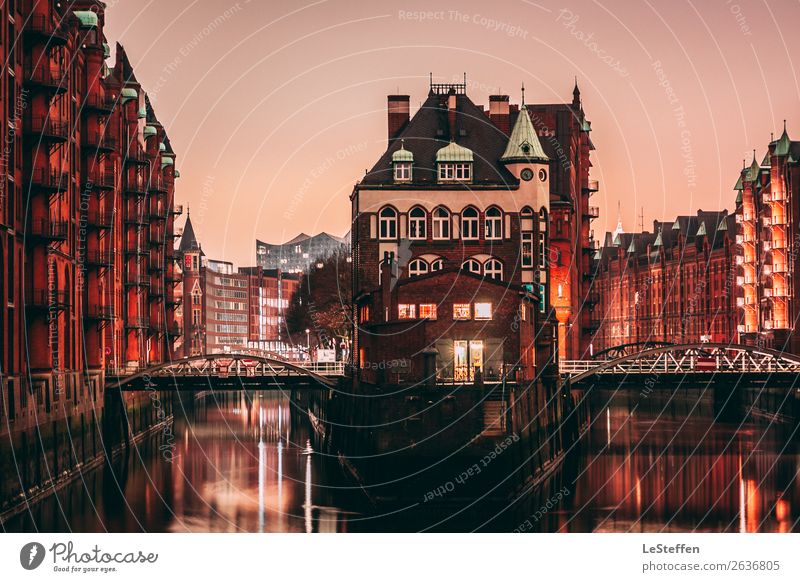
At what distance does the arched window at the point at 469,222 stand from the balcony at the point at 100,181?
19.3m

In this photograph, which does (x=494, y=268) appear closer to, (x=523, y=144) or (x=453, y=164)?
(x=453, y=164)

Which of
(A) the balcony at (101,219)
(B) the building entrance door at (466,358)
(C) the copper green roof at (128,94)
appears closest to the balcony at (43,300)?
(A) the balcony at (101,219)

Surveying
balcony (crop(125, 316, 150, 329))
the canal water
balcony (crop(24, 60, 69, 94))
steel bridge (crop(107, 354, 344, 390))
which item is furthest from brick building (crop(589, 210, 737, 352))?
balcony (crop(24, 60, 69, 94))

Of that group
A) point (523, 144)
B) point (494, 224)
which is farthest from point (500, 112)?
point (494, 224)

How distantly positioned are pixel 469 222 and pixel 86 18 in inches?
924

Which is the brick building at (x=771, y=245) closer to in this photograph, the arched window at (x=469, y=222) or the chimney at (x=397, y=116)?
the chimney at (x=397, y=116)

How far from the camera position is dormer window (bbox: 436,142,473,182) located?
85.6 meters

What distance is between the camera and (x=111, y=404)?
81.9 metres

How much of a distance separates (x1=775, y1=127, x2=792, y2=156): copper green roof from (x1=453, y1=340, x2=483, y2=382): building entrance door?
227 ft

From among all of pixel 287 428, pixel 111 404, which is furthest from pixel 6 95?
pixel 287 428

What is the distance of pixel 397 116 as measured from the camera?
91750 millimetres

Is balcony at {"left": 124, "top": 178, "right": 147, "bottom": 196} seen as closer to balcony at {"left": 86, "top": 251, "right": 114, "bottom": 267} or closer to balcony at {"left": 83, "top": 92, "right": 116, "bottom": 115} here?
balcony at {"left": 86, "top": 251, "right": 114, "bottom": 267}

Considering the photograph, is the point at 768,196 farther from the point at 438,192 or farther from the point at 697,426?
the point at 438,192

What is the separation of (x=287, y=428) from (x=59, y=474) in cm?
4621
